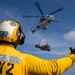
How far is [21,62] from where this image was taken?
17.0 feet

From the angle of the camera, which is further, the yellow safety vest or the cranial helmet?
the cranial helmet

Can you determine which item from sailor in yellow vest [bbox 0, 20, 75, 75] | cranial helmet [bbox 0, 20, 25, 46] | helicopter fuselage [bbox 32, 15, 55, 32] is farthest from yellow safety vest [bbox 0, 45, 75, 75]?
helicopter fuselage [bbox 32, 15, 55, 32]

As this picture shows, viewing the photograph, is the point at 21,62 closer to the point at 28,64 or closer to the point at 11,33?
the point at 28,64

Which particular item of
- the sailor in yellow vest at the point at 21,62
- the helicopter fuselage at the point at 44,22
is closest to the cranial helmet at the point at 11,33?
the sailor in yellow vest at the point at 21,62

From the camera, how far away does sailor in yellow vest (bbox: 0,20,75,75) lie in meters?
5.01

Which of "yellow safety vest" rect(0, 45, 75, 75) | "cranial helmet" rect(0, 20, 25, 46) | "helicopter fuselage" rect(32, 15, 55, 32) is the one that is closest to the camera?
"yellow safety vest" rect(0, 45, 75, 75)

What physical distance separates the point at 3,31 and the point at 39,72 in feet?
4.23

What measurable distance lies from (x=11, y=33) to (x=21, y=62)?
735 mm

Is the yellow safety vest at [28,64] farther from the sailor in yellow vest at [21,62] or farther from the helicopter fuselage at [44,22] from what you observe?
the helicopter fuselage at [44,22]

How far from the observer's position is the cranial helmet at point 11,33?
215 inches

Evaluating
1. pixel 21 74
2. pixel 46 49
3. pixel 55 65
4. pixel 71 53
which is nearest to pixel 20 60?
pixel 21 74

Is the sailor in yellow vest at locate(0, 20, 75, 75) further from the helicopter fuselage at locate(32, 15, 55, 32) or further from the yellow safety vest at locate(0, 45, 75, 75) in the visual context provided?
the helicopter fuselage at locate(32, 15, 55, 32)

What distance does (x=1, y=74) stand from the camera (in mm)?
5125

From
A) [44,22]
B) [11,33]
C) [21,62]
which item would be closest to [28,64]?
[21,62]
